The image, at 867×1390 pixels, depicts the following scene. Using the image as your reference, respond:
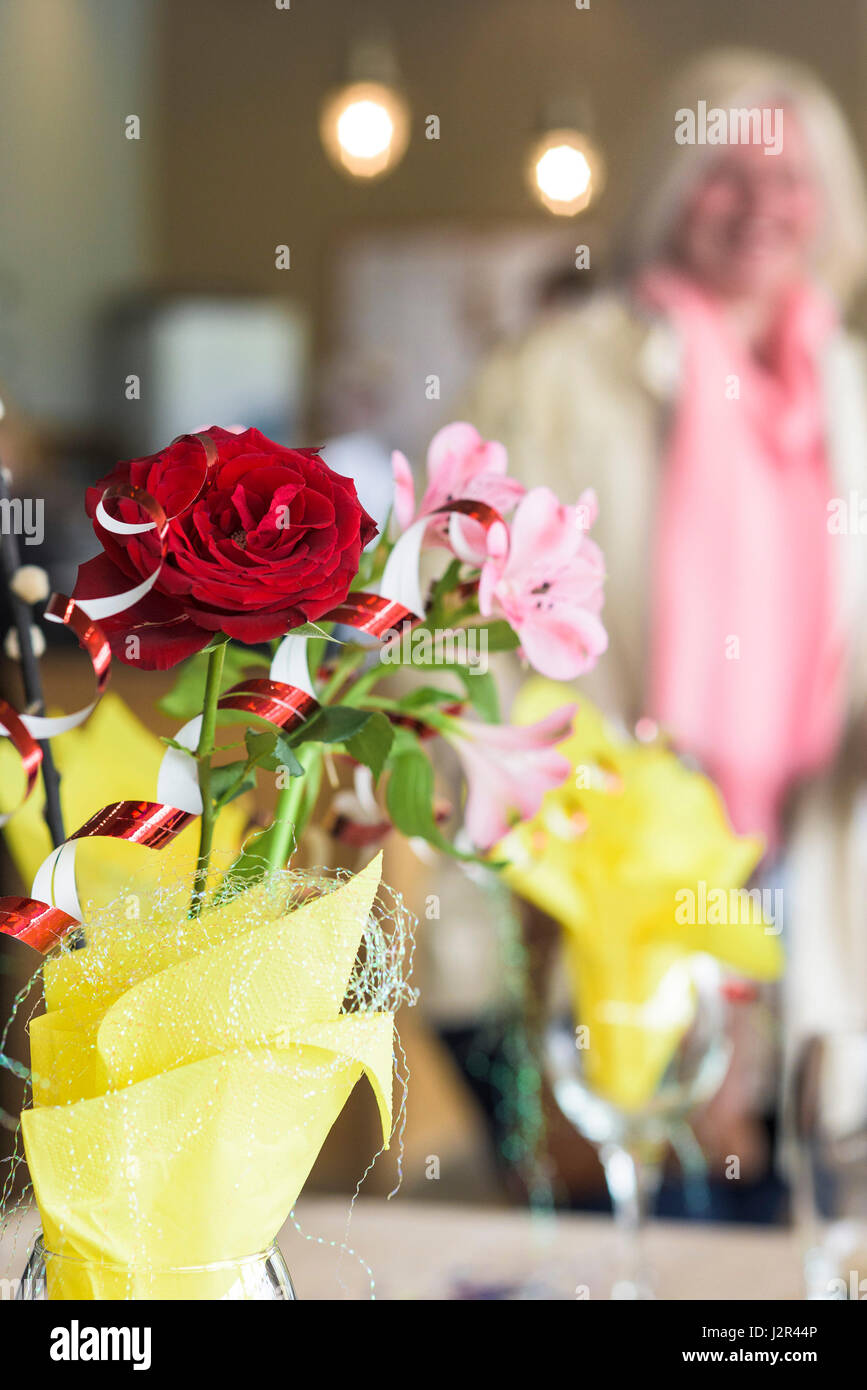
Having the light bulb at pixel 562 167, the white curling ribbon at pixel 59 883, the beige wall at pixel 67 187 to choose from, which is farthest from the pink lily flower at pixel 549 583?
the beige wall at pixel 67 187

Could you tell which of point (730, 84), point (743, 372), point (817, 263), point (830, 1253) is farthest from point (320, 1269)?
point (730, 84)

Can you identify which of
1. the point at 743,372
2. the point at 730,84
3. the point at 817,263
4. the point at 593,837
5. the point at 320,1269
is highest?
the point at 730,84

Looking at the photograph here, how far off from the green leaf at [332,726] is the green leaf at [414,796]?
0.07 meters

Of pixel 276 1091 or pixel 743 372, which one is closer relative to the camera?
pixel 276 1091

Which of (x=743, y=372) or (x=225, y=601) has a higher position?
(x=743, y=372)

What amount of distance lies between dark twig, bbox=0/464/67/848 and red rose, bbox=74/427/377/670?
0.25 feet

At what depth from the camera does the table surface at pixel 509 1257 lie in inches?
30.4

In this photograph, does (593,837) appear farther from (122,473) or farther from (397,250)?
(397,250)

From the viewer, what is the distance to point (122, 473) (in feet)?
1.16

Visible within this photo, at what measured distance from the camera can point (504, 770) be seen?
459 mm

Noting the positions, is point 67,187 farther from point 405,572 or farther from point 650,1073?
point 405,572

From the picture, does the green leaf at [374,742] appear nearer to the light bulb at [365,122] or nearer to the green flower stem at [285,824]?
the green flower stem at [285,824]

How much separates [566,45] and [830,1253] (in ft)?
6.01

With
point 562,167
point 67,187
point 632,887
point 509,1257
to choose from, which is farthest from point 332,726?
point 67,187
